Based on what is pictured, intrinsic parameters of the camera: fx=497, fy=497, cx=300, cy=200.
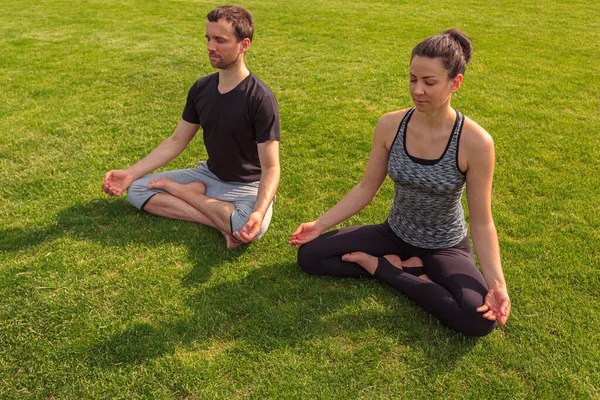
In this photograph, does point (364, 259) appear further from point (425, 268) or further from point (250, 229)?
point (250, 229)

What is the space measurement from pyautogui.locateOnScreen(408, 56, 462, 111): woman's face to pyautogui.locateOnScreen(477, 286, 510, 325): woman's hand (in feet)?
4.17

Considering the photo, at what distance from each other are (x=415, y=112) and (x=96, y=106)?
556 cm

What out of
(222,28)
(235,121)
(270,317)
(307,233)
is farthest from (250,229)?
(222,28)

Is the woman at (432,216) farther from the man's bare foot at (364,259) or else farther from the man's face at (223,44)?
the man's face at (223,44)

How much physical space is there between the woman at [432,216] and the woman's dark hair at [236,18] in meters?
1.38

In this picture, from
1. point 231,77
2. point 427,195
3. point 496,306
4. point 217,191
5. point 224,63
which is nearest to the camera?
point 496,306

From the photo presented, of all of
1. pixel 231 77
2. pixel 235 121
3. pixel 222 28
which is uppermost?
pixel 222 28

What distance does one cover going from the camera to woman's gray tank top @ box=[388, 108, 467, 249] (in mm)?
3387

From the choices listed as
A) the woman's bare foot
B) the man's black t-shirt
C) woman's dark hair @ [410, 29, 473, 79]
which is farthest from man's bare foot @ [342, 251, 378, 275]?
woman's dark hair @ [410, 29, 473, 79]

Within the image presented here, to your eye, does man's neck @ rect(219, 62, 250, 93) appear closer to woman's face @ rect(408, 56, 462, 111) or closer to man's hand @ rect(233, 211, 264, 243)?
man's hand @ rect(233, 211, 264, 243)

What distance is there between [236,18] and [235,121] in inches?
33.0

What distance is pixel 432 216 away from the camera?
12.0 feet

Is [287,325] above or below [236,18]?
below

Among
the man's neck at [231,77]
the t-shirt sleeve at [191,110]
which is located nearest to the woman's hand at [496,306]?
the man's neck at [231,77]
